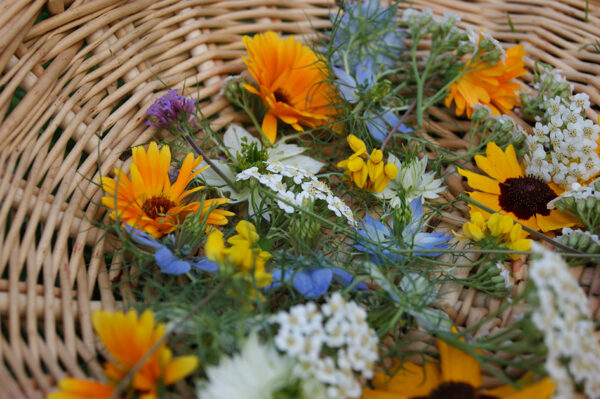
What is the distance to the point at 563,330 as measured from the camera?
1.47ft

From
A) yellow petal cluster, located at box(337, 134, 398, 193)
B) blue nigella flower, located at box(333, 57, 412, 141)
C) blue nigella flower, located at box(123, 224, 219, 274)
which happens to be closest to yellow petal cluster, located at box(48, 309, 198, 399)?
blue nigella flower, located at box(123, 224, 219, 274)

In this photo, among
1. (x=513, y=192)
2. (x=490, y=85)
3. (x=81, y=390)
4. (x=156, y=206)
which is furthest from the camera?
(x=490, y=85)

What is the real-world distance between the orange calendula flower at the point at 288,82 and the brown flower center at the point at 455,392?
400 millimetres

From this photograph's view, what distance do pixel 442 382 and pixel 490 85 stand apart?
0.51m

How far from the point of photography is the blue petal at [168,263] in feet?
1.91

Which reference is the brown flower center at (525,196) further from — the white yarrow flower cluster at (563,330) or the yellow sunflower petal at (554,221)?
the white yarrow flower cluster at (563,330)

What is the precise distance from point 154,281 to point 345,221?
0.26m

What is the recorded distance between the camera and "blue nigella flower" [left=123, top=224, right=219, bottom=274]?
0.58 meters

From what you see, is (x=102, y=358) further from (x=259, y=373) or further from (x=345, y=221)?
(x=345, y=221)

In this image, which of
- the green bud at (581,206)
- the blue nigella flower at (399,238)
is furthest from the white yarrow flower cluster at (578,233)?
the blue nigella flower at (399,238)

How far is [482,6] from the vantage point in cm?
101

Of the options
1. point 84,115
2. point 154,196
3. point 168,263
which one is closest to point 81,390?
point 168,263

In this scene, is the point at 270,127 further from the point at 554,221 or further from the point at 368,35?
the point at 554,221

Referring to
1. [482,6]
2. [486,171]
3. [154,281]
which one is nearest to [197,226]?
[154,281]
